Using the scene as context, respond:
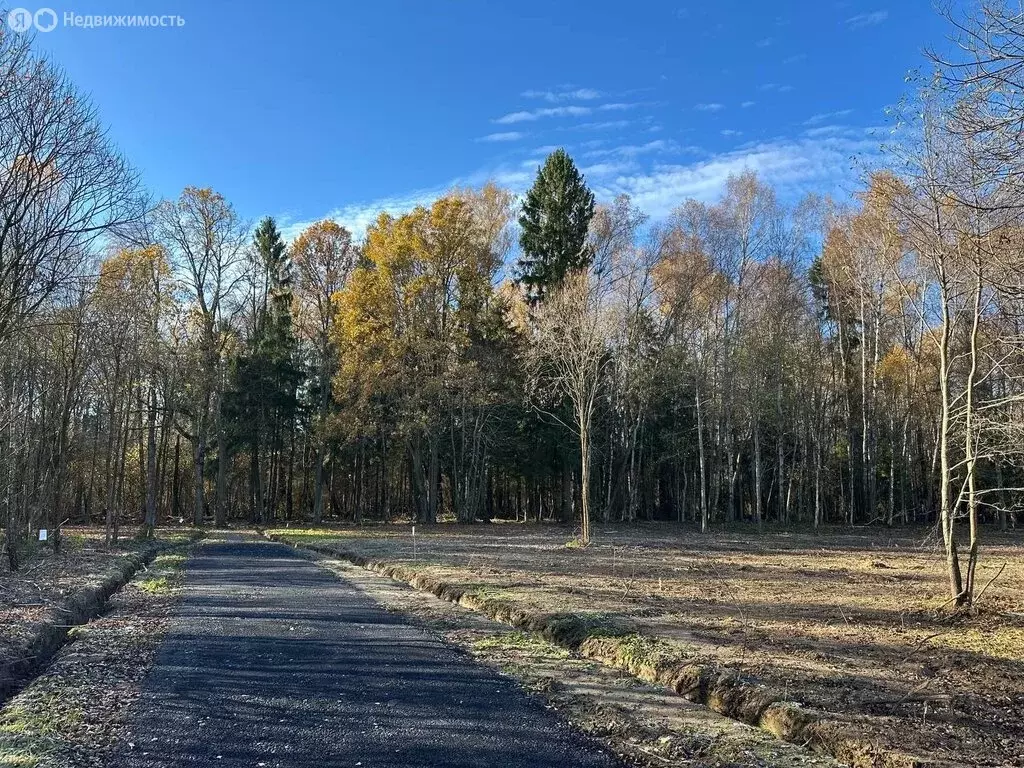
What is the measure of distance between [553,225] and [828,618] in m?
28.4

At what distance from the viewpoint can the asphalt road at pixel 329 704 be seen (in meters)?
4.56

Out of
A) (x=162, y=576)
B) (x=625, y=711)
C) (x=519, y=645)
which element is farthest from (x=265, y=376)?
(x=625, y=711)

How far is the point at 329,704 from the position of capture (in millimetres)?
5621

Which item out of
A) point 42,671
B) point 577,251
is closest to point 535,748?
point 42,671

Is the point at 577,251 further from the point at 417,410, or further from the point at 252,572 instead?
the point at 252,572

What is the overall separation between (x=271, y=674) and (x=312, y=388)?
117 ft

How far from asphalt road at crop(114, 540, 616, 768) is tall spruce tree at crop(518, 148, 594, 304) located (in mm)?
27592

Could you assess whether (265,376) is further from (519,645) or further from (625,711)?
→ (625,711)

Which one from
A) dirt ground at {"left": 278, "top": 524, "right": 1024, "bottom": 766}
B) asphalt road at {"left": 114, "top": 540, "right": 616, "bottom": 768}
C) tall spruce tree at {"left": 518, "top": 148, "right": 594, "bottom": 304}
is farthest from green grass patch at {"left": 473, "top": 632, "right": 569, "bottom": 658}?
tall spruce tree at {"left": 518, "top": 148, "right": 594, "bottom": 304}

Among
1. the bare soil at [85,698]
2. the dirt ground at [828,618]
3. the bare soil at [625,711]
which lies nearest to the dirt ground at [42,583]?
the bare soil at [85,698]

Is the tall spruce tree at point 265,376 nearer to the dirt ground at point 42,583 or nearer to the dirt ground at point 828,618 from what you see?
the dirt ground at point 42,583

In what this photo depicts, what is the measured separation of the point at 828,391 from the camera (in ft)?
130

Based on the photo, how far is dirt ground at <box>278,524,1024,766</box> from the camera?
202 inches

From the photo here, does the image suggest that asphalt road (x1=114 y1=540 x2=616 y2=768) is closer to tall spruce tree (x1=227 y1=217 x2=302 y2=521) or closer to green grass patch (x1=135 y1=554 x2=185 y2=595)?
green grass patch (x1=135 y1=554 x2=185 y2=595)
